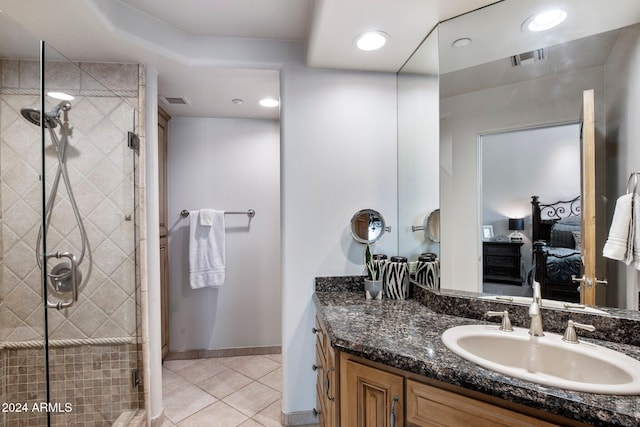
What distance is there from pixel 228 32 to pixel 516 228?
189cm

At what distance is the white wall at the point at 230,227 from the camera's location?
276 cm

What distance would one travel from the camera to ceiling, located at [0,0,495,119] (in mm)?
1344

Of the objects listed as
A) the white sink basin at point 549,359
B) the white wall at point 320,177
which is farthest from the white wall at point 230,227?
the white sink basin at point 549,359

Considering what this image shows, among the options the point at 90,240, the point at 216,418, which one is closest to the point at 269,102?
the point at 90,240

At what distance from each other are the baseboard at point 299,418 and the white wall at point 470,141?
1.19 m

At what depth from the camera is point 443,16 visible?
1421 millimetres

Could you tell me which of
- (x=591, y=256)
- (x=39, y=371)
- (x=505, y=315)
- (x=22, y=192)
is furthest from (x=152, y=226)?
(x=591, y=256)

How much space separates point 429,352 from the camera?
1.01 meters

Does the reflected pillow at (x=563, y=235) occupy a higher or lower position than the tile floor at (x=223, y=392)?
higher

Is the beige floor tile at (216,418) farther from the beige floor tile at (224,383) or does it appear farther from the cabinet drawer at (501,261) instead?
the cabinet drawer at (501,261)

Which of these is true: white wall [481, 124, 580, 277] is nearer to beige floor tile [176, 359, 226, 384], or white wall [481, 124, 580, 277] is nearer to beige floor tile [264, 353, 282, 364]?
beige floor tile [264, 353, 282, 364]

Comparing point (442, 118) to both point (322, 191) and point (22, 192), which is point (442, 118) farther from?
point (22, 192)

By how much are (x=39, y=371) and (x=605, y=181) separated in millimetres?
2690

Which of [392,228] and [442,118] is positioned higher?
[442,118]
